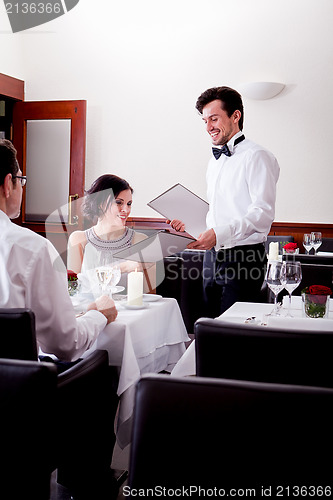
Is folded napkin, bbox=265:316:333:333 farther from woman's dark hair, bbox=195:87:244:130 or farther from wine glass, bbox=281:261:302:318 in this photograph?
woman's dark hair, bbox=195:87:244:130

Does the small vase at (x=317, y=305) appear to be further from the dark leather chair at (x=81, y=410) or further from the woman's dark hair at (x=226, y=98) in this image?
the woman's dark hair at (x=226, y=98)

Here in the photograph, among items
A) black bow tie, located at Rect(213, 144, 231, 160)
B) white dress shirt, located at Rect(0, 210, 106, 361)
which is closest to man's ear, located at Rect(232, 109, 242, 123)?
black bow tie, located at Rect(213, 144, 231, 160)

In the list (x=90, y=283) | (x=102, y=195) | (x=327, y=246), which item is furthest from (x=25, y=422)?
(x=327, y=246)

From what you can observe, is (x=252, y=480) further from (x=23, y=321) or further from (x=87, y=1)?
(x=87, y=1)

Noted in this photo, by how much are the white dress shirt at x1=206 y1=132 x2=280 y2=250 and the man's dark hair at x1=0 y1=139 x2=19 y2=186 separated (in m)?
1.04

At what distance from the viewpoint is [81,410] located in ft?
5.87

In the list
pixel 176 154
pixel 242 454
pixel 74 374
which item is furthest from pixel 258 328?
pixel 176 154

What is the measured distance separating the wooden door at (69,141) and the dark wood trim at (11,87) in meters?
0.15

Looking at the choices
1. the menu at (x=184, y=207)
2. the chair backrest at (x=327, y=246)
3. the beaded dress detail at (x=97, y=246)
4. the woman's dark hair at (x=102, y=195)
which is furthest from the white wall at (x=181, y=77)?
the menu at (x=184, y=207)

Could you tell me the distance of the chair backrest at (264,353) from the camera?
1310mm

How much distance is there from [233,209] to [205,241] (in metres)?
0.37

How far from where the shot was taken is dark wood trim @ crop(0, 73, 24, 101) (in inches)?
255

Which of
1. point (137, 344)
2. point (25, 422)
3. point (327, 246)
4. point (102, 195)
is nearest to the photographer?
point (25, 422)

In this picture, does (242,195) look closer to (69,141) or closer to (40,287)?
(40,287)
